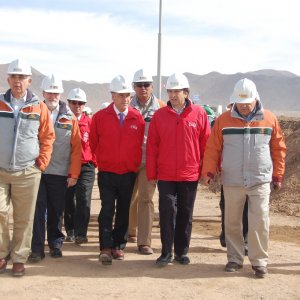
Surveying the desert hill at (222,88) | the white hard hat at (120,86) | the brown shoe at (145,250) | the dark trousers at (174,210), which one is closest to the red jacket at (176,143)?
the dark trousers at (174,210)

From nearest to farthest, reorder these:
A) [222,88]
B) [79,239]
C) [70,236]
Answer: [79,239] → [70,236] → [222,88]

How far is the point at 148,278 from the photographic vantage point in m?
6.13

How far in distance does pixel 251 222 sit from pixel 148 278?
1247mm

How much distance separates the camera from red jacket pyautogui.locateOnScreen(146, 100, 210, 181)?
6531mm

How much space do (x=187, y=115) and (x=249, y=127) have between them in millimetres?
734

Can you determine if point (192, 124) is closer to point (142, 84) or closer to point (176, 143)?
point (176, 143)

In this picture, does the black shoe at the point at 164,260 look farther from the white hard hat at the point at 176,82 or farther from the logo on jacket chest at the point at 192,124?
the white hard hat at the point at 176,82

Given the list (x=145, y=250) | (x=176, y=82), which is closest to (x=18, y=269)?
(x=145, y=250)

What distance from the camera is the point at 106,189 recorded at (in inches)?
268

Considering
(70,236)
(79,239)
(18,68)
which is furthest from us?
(70,236)

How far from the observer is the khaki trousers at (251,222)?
20.5 feet

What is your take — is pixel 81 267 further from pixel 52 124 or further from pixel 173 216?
pixel 52 124

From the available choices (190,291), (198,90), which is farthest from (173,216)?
(198,90)

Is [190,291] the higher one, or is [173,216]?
[173,216]
